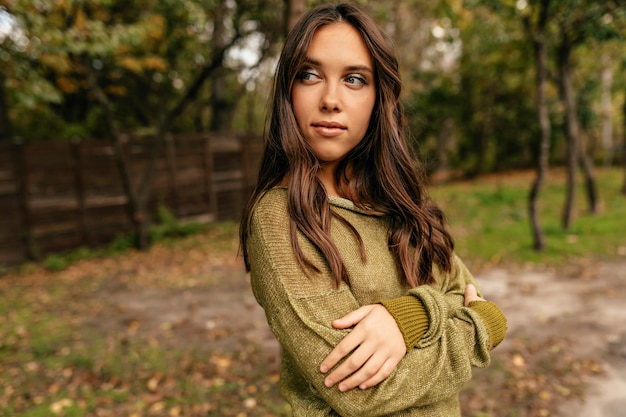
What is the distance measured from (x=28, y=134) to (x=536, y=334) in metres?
12.5

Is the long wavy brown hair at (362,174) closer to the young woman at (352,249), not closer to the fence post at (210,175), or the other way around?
the young woman at (352,249)

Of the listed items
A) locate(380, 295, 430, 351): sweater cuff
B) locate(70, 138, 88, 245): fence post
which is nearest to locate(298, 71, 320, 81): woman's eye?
locate(380, 295, 430, 351): sweater cuff

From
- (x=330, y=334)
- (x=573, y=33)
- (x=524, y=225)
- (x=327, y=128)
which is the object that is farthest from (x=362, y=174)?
(x=524, y=225)

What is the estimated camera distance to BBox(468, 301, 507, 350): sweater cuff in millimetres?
1404

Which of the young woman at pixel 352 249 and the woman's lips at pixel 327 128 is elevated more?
the woman's lips at pixel 327 128

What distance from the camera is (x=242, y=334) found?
5105 mm

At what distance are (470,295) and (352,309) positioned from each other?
56 centimetres

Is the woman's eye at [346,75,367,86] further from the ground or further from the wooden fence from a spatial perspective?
the wooden fence

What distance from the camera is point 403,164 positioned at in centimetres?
161

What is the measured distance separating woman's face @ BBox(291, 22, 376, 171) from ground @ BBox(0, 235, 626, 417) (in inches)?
112

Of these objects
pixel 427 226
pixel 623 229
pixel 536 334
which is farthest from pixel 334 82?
pixel 623 229

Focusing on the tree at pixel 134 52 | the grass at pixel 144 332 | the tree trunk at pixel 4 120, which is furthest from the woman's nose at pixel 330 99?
the tree trunk at pixel 4 120

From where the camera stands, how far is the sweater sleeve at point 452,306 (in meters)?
1.22

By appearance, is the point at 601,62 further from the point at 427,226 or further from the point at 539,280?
the point at 427,226
